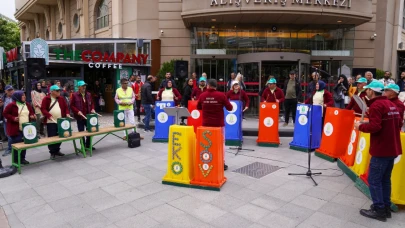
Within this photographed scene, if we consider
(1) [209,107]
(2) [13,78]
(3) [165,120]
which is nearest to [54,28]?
(2) [13,78]

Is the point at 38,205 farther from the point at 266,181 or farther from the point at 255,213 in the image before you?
the point at 266,181

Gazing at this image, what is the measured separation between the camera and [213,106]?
6.06 meters

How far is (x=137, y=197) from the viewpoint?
496 cm

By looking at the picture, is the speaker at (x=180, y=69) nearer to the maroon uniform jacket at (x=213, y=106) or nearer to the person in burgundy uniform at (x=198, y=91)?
the person in burgundy uniform at (x=198, y=91)

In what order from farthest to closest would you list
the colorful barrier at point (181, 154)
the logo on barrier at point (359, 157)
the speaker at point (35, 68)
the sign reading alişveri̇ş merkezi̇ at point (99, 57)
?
1. the sign reading alişveri̇ş merkezi̇ at point (99, 57)
2. the speaker at point (35, 68)
3. the logo on barrier at point (359, 157)
4. the colorful barrier at point (181, 154)

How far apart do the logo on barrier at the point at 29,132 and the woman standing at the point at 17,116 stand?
0.78 meters

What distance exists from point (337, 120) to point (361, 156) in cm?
154

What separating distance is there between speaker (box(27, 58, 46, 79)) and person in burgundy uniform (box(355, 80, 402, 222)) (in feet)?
31.8

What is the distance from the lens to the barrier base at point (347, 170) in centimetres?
563

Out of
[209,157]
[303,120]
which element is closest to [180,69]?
[303,120]

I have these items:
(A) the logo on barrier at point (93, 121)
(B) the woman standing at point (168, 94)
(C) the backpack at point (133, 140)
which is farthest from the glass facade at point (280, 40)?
(A) the logo on barrier at point (93, 121)

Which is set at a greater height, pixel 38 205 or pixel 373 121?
pixel 373 121

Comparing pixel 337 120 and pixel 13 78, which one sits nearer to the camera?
pixel 337 120

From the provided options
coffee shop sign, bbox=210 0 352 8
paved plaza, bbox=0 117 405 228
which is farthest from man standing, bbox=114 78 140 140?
coffee shop sign, bbox=210 0 352 8
